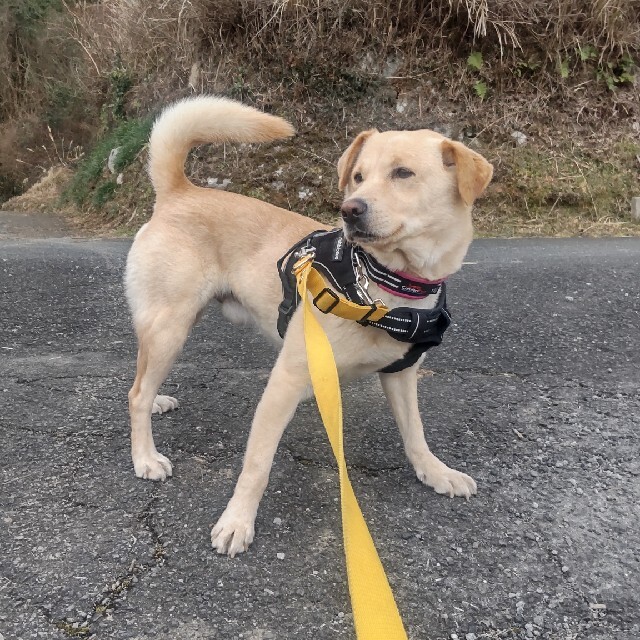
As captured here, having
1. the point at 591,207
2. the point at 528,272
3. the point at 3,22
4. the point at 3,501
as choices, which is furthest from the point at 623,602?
the point at 3,22

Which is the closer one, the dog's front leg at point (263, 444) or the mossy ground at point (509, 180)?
the dog's front leg at point (263, 444)

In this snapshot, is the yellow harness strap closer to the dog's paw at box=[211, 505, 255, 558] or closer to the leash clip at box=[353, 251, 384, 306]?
the leash clip at box=[353, 251, 384, 306]

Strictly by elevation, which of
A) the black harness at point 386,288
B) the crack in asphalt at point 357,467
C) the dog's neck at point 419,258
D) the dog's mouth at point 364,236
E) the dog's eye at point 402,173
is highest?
the dog's eye at point 402,173

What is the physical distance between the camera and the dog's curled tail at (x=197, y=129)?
2723mm

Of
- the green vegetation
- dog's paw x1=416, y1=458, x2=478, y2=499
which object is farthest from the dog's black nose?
the green vegetation

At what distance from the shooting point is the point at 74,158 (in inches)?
596

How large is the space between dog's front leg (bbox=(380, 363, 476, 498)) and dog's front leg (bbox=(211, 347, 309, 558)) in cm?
53

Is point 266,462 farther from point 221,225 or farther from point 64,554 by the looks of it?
point 221,225

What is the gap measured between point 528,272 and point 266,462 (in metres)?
4.29

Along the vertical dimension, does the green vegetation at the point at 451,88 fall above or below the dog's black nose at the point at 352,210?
below

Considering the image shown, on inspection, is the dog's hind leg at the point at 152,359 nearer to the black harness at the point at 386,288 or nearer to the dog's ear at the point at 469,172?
the black harness at the point at 386,288

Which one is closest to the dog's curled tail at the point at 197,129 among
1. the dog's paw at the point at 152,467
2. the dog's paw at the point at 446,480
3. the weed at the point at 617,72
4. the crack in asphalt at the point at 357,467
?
the dog's paw at the point at 152,467

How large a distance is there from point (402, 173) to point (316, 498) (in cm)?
129

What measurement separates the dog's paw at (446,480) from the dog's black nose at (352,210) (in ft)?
3.46
